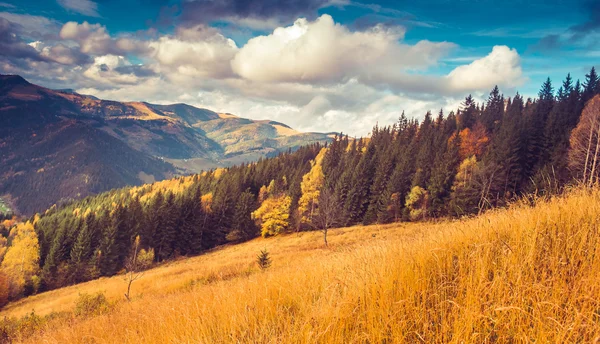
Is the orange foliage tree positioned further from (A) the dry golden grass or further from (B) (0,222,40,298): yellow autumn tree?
(B) (0,222,40,298): yellow autumn tree

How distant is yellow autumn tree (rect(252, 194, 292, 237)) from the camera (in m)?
62.2

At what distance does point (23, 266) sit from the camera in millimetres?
55281

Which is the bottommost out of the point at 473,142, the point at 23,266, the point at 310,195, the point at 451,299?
the point at 23,266

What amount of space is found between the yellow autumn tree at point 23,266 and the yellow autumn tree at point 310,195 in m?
51.2

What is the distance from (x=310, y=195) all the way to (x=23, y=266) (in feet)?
196

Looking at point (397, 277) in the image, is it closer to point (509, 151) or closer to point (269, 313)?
point (269, 313)

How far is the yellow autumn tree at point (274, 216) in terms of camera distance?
6216cm

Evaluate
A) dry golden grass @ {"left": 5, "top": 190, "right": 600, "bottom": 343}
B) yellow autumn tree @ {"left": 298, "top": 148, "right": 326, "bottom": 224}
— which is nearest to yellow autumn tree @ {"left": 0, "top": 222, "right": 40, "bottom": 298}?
yellow autumn tree @ {"left": 298, "top": 148, "right": 326, "bottom": 224}

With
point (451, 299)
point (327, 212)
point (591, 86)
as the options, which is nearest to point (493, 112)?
point (591, 86)

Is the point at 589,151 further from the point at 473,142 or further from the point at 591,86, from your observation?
the point at 591,86

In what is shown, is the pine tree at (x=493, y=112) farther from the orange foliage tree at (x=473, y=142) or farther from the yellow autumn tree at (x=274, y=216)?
the yellow autumn tree at (x=274, y=216)

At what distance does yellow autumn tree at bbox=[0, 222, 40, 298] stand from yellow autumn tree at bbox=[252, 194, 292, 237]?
42.5 metres

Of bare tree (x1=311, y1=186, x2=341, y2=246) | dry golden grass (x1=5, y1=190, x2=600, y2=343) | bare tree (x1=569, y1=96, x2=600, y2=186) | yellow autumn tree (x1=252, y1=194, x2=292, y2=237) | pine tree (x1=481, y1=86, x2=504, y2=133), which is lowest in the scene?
yellow autumn tree (x1=252, y1=194, x2=292, y2=237)

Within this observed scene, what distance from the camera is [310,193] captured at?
70312 mm
